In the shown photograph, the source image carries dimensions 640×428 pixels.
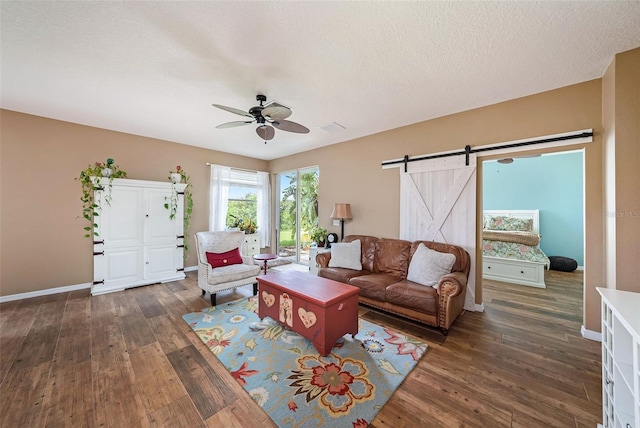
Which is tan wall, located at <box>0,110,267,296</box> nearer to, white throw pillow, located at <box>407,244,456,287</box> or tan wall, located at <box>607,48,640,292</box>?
white throw pillow, located at <box>407,244,456,287</box>

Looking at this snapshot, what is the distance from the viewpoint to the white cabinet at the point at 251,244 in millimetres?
5395

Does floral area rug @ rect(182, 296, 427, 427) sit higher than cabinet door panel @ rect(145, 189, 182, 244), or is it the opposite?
cabinet door panel @ rect(145, 189, 182, 244)

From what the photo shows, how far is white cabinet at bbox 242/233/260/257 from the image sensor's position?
5.39 m

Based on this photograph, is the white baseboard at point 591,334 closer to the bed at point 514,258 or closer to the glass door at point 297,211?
the bed at point 514,258

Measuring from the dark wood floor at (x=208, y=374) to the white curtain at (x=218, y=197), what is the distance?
2.55 metres

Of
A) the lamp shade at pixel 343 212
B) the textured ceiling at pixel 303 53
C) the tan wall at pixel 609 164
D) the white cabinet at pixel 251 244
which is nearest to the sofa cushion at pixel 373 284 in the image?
the lamp shade at pixel 343 212

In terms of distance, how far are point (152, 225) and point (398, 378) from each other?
4.52 m

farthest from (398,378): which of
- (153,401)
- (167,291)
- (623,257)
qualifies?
(167,291)

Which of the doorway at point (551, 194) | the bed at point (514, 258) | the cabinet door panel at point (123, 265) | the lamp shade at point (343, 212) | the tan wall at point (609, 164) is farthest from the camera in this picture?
the doorway at point (551, 194)

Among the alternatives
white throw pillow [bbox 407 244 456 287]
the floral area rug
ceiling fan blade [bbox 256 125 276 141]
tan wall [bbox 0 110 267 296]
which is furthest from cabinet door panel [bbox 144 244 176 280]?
white throw pillow [bbox 407 244 456 287]

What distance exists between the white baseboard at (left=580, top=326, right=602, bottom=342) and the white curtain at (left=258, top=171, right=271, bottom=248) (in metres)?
5.79

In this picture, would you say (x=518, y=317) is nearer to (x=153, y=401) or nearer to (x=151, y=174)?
(x=153, y=401)

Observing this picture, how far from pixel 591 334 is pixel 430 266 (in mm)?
1678

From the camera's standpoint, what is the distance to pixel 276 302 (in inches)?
103
